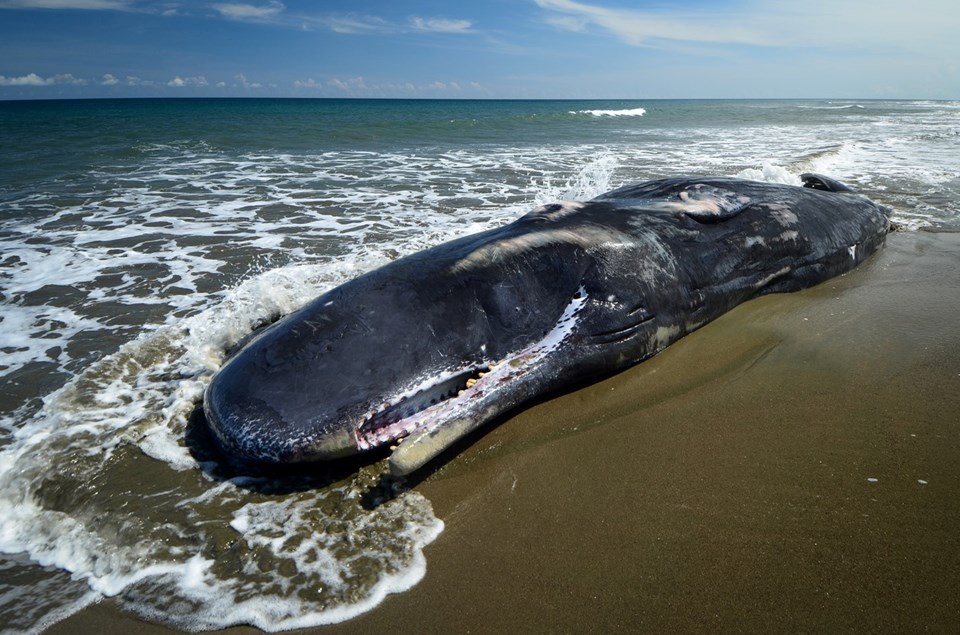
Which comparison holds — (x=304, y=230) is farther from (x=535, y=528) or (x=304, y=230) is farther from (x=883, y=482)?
(x=883, y=482)

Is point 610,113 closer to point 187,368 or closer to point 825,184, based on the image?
point 825,184

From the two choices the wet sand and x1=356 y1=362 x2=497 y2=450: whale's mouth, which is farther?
x1=356 y1=362 x2=497 y2=450: whale's mouth

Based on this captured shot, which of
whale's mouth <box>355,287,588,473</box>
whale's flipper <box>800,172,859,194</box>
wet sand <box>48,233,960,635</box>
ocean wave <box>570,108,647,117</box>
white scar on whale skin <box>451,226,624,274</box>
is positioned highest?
ocean wave <box>570,108,647,117</box>

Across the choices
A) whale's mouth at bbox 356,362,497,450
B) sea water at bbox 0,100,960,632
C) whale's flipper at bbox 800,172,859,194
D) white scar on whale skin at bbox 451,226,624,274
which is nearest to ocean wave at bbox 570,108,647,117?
sea water at bbox 0,100,960,632

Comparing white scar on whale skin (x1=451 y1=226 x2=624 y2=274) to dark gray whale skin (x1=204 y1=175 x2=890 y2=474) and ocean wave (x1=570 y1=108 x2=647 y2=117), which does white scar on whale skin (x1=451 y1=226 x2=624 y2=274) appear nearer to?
dark gray whale skin (x1=204 y1=175 x2=890 y2=474)

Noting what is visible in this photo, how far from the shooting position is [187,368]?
13.3ft

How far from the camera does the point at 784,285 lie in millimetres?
5082

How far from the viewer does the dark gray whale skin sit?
2.89m

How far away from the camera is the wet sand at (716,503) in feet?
7.04

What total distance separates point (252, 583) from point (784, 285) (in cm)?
469

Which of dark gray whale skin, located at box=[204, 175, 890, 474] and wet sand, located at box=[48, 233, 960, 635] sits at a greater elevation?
dark gray whale skin, located at box=[204, 175, 890, 474]

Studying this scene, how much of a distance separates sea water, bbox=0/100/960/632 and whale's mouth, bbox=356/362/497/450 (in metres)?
0.21

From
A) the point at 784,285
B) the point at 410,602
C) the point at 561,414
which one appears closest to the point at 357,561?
the point at 410,602

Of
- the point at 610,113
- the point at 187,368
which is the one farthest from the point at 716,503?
the point at 610,113
